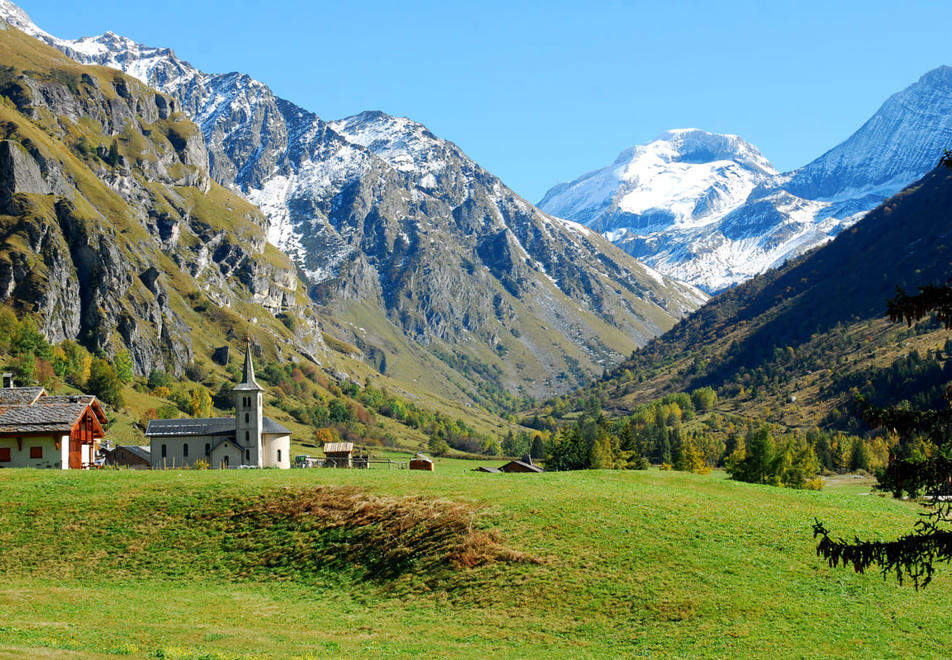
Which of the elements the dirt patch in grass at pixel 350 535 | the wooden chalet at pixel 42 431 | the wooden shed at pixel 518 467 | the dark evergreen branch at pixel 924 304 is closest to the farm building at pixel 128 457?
the wooden chalet at pixel 42 431

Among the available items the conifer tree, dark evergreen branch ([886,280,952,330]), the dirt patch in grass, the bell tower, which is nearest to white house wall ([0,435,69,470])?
the bell tower

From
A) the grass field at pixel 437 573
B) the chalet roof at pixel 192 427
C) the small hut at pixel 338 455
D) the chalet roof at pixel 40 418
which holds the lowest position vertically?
the grass field at pixel 437 573

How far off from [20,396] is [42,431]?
7007mm

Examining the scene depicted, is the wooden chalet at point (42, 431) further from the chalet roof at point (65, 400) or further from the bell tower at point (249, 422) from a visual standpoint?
the bell tower at point (249, 422)

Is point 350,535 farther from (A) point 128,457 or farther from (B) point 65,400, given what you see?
(A) point 128,457

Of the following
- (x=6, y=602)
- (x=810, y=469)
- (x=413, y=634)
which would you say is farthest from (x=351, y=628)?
(x=810, y=469)

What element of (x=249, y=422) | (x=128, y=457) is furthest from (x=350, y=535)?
(x=128, y=457)

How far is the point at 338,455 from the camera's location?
373ft

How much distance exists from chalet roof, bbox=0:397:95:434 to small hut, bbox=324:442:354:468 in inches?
1373

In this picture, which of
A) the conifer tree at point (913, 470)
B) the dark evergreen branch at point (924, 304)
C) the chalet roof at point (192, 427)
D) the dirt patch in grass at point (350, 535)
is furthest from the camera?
the chalet roof at point (192, 427)

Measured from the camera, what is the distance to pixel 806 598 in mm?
43469

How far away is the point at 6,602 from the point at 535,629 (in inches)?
1063

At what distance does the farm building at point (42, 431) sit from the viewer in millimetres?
81188

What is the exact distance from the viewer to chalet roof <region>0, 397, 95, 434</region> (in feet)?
266
